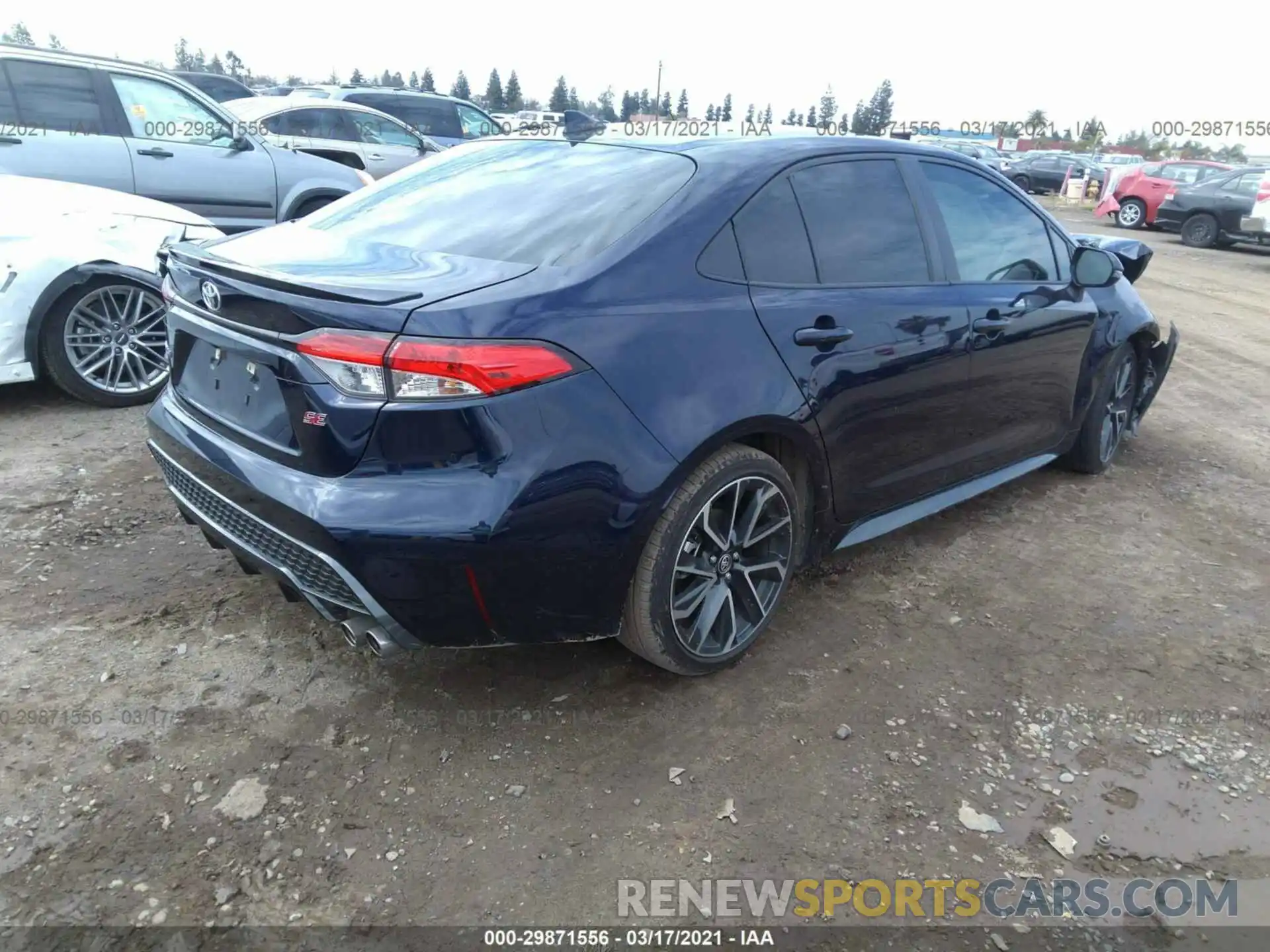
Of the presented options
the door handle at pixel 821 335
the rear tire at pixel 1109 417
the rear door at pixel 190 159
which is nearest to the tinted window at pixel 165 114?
the rear door at pixel 190 159

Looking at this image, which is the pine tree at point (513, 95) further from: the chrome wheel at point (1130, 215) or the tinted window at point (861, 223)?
the tinted window at point (861, 223)

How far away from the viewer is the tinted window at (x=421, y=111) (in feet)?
46.8

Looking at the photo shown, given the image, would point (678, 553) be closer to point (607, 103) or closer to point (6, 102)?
point (6, 102)

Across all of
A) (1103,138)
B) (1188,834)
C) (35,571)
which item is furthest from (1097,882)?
(1103,138)

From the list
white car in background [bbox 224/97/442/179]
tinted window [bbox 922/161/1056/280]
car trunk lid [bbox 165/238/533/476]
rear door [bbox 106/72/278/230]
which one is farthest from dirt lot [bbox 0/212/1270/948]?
white car in background [bbox 224/97/442/179]

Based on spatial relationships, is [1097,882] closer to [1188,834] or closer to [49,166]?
[1188,834]

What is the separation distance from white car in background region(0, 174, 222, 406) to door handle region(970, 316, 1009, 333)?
3578mm

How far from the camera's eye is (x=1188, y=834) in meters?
2.35

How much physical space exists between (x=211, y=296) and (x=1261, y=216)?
58.4 ft

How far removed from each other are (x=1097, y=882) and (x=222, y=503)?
2479 millimetres

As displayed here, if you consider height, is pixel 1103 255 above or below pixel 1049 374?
above

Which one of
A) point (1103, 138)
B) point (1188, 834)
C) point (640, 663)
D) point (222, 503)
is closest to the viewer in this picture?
point (1188, 834)

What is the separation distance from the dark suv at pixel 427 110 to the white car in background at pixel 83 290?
10071mm

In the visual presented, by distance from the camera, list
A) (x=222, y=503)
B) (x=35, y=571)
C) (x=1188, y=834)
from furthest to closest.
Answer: (x=35, y=571) < (x=222, y=503) < (x=1188, y=834)
